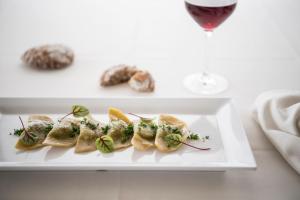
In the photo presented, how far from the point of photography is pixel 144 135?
103 centimetres

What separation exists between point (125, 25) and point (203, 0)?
771 millimetres

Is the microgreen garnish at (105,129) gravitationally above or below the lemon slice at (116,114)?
below

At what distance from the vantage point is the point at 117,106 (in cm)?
122

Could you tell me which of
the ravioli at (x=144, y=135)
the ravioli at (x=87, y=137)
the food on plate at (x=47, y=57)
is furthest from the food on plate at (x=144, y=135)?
the food on plate at (x=47, y=57)

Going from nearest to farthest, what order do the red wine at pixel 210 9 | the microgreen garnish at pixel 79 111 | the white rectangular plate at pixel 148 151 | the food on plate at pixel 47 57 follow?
the white rectangular plate at pixel 148 151 → the microgreen garnish at pixel 79 111 → the red wine at pixel 210 9 → the food on plate at pixel 47 57

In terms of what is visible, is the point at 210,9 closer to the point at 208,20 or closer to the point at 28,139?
the point at 208,20

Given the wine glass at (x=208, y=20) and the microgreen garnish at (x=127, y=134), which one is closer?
the microgreen garnish at (x=127, y=134)

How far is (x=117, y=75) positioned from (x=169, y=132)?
0.47 meters

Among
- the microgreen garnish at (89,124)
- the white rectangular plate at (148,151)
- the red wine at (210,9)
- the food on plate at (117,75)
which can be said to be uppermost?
the red wine at (210,9)

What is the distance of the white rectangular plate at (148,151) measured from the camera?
0.92 m

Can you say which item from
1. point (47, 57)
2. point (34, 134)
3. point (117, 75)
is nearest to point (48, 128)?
point (34, 134)

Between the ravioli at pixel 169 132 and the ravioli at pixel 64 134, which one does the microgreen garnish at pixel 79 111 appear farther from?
the ravioli at pixel 169 132

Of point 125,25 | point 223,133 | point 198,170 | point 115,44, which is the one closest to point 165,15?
point 125,25

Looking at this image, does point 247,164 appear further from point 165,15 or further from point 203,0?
point 165,15
